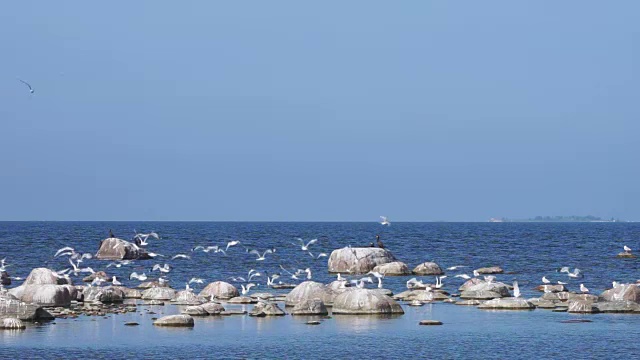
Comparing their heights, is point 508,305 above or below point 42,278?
below

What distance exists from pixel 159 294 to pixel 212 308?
27.2 feet

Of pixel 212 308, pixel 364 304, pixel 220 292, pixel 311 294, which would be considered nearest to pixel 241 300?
pixel 220 292

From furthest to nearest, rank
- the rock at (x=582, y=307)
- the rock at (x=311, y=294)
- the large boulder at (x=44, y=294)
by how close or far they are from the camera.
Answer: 1. the rock at (x=311, y=294)
2. the large boulder at (x=44, y=294)
3. the rock at (x=582, y=307)

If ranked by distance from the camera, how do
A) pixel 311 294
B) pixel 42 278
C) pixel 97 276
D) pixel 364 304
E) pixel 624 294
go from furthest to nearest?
pixel 97 276 → pixel 42 278 → pixel 624 294 → pixel 311 294 → pixel 364 304

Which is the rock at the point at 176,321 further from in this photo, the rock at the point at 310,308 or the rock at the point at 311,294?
the rock at the point at 311,294

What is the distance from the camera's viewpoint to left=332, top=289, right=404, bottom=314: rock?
4516cm

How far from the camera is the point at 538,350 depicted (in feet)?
118

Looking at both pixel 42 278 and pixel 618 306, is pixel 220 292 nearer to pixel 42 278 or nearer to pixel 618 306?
pixel 42 278

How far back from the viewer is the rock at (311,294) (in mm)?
48906

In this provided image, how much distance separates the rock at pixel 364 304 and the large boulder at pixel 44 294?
12838mm

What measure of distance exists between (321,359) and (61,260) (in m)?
57.7

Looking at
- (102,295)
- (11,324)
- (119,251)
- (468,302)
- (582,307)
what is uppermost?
(119,251)

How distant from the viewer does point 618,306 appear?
46.9m

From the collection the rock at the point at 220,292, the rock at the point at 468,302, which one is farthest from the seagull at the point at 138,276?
the rock at the point at 468,302
